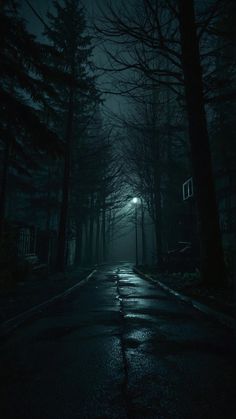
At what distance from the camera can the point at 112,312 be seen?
5.36m

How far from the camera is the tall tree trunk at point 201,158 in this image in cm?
777

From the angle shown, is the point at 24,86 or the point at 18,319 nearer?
the point at 18,319

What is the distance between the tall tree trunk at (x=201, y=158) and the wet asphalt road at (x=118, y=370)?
3.48m

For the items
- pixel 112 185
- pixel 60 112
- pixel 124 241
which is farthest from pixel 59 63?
pixel 124 241

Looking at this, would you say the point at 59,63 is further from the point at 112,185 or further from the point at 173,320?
the point at 173,320

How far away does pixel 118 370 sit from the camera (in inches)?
100

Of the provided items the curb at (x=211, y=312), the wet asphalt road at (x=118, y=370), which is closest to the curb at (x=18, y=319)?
the wet asphalt road at (x=118, y=370)

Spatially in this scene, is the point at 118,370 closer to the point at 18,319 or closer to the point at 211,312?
the point at 18,319

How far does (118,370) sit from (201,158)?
683 centimetres

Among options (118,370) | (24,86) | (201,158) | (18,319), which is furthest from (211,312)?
(24,86)

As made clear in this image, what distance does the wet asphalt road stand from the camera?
6.25 ft

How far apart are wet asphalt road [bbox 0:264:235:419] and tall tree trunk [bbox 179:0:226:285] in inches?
137

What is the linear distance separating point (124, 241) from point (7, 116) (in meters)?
71.7

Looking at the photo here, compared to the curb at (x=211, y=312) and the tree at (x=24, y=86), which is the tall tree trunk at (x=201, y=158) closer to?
the curb at (x=211, y=312)
